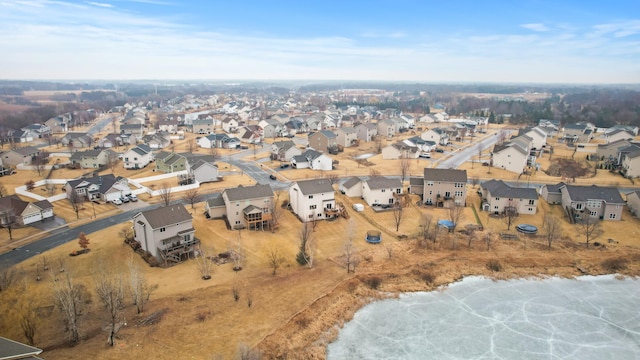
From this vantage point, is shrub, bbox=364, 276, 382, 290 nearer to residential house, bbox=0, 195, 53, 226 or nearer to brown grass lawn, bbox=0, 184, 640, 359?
brown grass lawn, bbox=0, 184, 640, 359

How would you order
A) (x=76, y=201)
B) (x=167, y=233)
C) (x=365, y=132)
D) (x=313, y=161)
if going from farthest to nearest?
(x=365, y=132) → (x=313, y=161) → (x=76, y=201) → (x=167, y=233)

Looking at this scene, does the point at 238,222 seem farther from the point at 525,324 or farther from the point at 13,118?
the point at 13,118

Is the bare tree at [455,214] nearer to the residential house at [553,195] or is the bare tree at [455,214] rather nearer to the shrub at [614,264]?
the residential house at [553,195]

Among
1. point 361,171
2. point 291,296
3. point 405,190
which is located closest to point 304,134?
point 361,171

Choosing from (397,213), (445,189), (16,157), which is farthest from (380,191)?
(16,157)

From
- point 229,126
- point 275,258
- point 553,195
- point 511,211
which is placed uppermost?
point 229,126

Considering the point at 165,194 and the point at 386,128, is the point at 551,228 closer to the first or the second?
the point at 165,194

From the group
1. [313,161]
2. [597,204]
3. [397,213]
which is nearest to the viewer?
[597,204]

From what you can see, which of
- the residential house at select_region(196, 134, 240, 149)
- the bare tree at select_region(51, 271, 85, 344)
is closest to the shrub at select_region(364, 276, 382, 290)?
the bare tree at select_region(51, 271, 85, 344)

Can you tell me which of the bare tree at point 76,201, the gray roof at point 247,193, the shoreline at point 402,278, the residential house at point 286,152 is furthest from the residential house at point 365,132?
the bare tree at point 76,201
